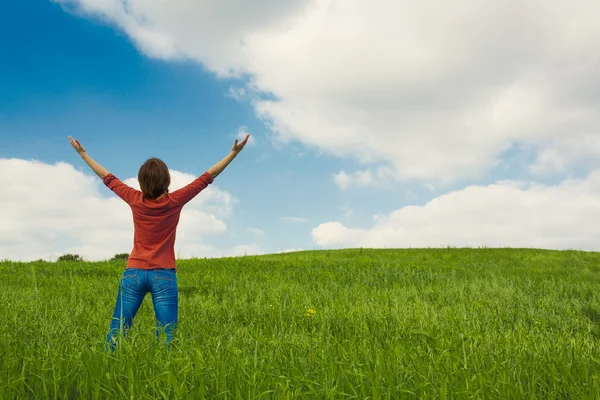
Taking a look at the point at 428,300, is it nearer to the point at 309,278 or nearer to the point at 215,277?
the point at 309,278

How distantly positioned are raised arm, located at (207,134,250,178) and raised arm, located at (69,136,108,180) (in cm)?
145

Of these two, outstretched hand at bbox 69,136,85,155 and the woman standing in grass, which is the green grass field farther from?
outstretched hand at bbox 69,136,85,155

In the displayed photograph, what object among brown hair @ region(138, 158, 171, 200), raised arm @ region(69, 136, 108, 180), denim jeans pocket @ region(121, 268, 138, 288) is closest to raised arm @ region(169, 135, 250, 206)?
brown hair @ region(138, 158, 171, 200)

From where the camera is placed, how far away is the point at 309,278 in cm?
1252

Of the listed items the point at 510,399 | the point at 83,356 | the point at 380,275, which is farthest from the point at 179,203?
the point at 380,275

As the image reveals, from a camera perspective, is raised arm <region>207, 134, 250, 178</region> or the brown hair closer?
the brown hair

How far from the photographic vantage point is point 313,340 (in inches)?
206

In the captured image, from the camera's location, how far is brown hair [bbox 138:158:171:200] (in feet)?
18.0

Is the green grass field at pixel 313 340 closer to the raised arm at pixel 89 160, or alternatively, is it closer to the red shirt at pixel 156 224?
the red shirt at pixel 156 224

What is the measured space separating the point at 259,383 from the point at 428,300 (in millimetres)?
6640

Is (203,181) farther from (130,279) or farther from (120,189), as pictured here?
(130,279)

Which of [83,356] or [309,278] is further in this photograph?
[309,278]

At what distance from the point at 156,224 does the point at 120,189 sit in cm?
72

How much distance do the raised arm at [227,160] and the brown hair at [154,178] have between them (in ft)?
1.72
